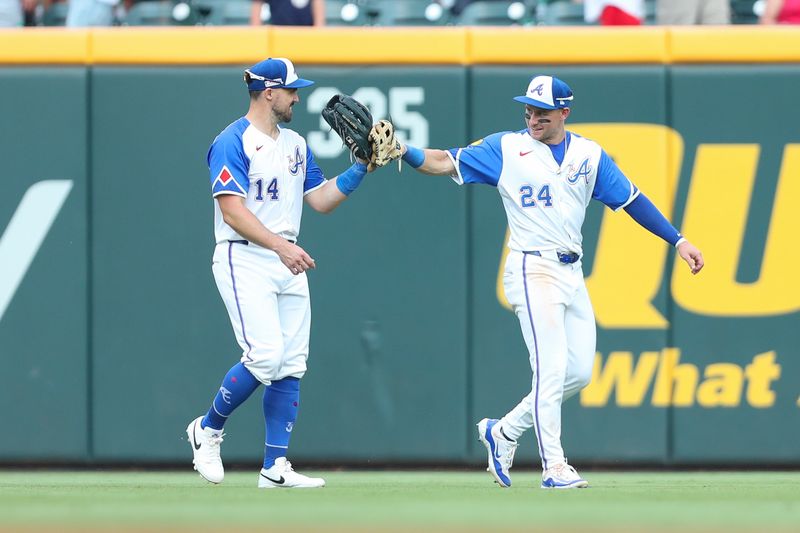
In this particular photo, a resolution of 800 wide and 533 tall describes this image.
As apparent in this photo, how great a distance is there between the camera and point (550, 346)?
6.30 meters

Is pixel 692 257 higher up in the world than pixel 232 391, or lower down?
higher up

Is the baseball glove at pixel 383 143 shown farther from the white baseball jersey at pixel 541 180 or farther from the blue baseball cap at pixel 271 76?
the blue baseball cap at pixel 271 76

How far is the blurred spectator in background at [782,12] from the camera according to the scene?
8148 millimetres

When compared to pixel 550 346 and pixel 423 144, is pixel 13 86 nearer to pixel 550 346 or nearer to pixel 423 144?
pixel 423 144

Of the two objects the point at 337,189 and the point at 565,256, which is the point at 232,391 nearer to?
the point at 337,189

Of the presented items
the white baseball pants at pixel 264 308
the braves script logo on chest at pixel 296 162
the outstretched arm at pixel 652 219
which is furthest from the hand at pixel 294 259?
the outstretched arm at pixel 652 219

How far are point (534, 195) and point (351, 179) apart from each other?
0.80m

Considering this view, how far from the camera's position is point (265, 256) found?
6395 mm

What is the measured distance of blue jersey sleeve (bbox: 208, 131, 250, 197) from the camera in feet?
20.5

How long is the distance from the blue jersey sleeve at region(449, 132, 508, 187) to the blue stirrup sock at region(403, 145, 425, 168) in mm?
169

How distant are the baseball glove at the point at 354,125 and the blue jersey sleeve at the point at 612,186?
1016mm

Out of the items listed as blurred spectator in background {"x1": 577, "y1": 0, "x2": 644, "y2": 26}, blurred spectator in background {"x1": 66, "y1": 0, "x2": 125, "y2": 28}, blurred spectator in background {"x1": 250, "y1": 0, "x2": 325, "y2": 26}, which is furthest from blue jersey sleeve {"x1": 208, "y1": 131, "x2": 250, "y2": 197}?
blurred spectator in background {"x1": 577, "y1": 0, "x2": 644, "y2": 26}

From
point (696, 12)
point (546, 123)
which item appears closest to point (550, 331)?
point (546, 123)

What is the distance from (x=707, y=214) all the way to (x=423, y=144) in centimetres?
153
